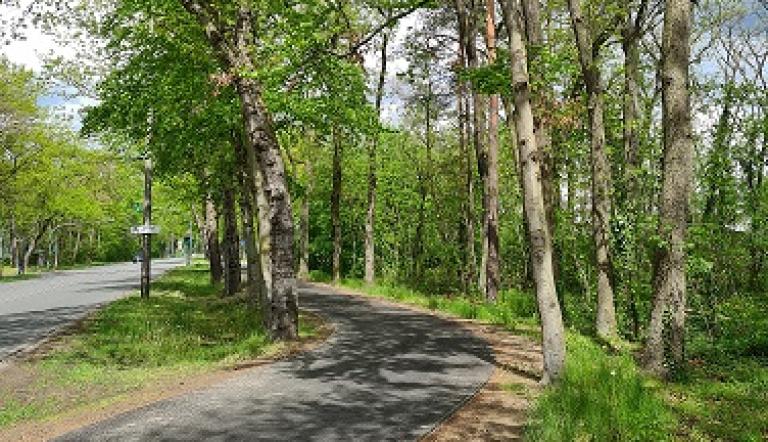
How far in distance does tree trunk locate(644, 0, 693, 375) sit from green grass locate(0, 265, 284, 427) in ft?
22.9

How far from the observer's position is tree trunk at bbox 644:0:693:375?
973 centimetres

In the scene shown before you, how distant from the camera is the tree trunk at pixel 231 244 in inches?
922

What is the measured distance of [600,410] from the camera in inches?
264

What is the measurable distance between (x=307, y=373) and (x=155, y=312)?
11203mm

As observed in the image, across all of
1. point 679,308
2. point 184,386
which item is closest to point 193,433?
point 184,386

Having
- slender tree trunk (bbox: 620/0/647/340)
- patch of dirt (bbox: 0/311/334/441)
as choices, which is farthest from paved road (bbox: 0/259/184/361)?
slender tree trunk (bbox: 620/0/647/340)

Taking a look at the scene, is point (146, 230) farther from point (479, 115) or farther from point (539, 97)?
point (539, 97)

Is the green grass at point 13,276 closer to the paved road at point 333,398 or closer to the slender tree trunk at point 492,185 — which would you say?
the slender tree trunk at point 492,185

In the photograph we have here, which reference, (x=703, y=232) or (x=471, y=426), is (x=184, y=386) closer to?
(x=471, y=426)

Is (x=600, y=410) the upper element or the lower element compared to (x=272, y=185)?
lower

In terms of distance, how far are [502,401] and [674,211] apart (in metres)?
4.02

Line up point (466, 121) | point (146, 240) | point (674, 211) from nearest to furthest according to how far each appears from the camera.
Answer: point (674, 211), point (146, 240), point (466, 121)

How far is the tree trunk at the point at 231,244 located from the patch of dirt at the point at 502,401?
1305 centimetres

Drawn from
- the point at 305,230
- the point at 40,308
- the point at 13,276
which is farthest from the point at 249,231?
the point at 13,276
